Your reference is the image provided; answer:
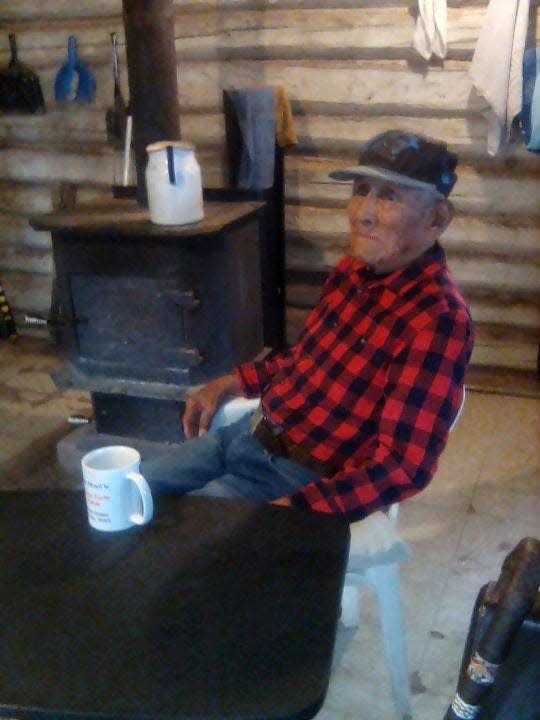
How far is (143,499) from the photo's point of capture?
1.14 m

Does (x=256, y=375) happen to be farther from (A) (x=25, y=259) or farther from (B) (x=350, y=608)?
(A) (x=25, y=259)

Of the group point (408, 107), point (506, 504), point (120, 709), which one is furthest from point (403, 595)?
point (408, 107)

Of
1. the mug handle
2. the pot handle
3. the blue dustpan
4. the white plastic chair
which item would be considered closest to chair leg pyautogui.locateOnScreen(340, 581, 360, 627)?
the white plastic chair

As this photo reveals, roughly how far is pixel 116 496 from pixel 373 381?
63cm

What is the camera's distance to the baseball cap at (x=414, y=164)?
1571mm

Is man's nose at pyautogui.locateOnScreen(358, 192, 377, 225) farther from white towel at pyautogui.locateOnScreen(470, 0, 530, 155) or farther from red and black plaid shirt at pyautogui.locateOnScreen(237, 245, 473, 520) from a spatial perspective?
white towel at pyautogui.locateOnScreen(470, 0, 530, 155)

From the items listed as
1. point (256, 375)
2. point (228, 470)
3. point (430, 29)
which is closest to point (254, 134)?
point (430, 29)

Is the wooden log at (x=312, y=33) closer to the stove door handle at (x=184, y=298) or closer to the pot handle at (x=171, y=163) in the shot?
the pot handle at (x=171, y=163)

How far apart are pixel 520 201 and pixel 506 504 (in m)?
1.41

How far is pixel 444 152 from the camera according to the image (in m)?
1.60

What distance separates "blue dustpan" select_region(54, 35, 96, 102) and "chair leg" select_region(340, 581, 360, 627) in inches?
108

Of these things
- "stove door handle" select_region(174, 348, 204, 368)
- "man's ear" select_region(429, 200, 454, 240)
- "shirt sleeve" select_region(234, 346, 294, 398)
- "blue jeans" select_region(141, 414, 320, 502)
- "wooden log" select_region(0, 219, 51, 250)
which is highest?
Answer: "man's ear" select_region(429, 200, 454, 240)

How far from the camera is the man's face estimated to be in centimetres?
159

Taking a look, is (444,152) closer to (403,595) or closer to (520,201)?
(403,595)
